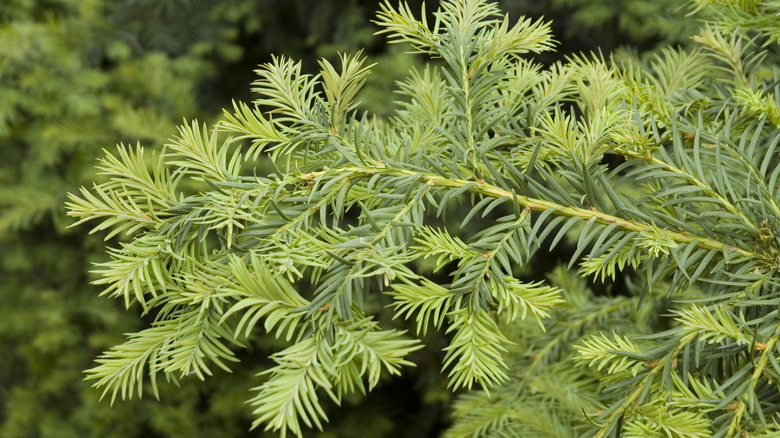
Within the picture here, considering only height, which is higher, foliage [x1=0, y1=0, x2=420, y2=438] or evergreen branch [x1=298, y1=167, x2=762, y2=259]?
foliage [x1=0, y1=0, x2=420, y2=438]

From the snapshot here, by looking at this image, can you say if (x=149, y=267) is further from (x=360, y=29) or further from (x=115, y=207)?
(x=360, y=29)

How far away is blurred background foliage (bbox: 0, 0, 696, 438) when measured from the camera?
134 centimetres

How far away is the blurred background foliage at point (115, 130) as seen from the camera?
1344mm

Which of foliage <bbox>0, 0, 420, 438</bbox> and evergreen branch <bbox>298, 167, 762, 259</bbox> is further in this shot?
foliage <bbox>0, 0, 420, 438</bbox>

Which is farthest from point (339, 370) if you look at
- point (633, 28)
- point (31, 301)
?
point (31, 301)

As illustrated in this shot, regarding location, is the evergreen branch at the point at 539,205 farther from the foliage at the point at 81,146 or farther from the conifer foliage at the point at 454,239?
the foliage at the point at 81,146

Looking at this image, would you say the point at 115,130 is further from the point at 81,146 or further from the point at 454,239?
the point at 454,239

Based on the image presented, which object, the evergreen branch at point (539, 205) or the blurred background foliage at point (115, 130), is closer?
the evergreen branch at point (539, 205)

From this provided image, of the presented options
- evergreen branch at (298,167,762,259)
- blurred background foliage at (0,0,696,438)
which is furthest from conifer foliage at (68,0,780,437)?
blurred background foliage at (0,0,696,438)

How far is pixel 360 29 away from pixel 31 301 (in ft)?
3.25

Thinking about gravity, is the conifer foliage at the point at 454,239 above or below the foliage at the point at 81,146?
below

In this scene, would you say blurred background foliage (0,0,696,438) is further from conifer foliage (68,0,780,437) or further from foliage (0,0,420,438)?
conifer foliage (68,0,780,437)

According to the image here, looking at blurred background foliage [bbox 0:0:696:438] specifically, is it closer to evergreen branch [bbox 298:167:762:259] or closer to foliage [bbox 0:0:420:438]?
foliage [bbox 0:0:420:438]

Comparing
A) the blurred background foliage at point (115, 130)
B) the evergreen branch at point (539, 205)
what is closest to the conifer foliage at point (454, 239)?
the evergreen branch at point (539, 205)
